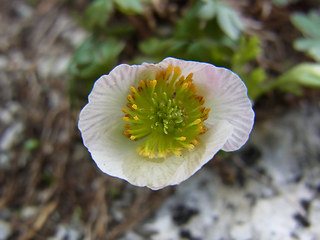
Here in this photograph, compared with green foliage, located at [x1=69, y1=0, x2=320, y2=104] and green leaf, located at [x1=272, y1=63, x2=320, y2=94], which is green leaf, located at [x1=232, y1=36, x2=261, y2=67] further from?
green leaf, located at [x1=272, y1=63, x2=320, y2=94]

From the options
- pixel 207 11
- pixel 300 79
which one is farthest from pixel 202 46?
pixel 300 79

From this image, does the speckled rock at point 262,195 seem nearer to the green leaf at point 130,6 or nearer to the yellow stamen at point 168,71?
the yellow stamen at point 168,71

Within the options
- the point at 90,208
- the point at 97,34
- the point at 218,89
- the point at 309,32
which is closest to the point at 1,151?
the point at 90,208

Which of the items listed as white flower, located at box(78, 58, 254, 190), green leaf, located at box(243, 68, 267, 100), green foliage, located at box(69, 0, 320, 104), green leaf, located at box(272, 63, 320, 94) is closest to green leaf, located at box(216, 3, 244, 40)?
green foliage, located at box(69, 0, 320, 104)

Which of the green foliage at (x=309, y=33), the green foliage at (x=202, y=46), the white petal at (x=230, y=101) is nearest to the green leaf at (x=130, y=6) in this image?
the green foliage at (x=202, y=46)

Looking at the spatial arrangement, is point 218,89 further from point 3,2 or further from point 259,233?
point 3,2

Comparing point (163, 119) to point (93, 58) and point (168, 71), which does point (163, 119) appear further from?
point (93, 58)
